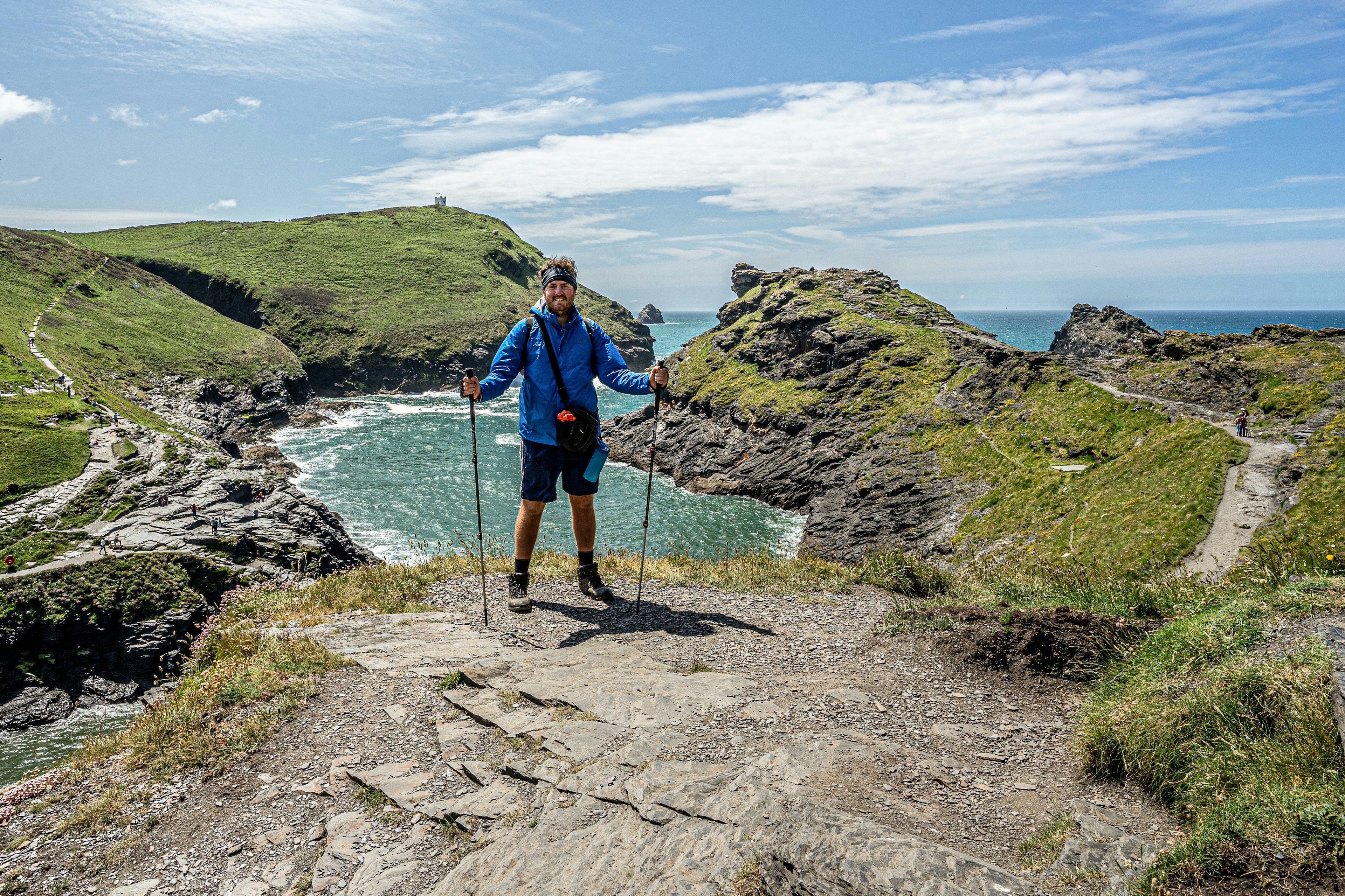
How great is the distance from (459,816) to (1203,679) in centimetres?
530

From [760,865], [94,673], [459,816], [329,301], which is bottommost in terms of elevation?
[94,673]

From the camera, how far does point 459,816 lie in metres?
4.97

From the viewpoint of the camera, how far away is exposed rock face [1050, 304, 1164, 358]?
119688 mm

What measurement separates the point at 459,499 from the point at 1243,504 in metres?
54.6

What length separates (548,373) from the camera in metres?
9.64

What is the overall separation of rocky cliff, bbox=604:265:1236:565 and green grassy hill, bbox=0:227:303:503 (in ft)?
154

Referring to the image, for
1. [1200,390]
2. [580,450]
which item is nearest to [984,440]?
[1200,390]

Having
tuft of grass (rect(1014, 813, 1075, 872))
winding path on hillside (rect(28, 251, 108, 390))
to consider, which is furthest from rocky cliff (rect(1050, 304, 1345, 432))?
winding path on hillside (rect(28, 251, 108, 390))

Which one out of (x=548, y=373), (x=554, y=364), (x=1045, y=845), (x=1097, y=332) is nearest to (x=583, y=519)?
(x=548, y=373)

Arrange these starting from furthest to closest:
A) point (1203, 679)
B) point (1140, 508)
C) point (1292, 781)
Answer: point (1140, 508)
point (1203, 679)
point (1292, 781)

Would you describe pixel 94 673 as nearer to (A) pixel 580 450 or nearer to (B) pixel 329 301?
(A) pixel 580 450

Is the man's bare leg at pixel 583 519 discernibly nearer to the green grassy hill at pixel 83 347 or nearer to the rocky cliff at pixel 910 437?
the rocky cliff at pixel 910 437

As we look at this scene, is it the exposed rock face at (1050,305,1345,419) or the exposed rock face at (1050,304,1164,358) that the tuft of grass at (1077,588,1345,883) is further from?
the exposed rock face at (1050,304,1164,358)

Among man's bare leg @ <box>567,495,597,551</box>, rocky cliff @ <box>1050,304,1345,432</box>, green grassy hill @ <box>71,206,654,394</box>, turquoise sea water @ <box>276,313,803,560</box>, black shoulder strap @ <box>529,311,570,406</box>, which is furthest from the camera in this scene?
green grassy hill @ <box>71,206,654,394</box>
